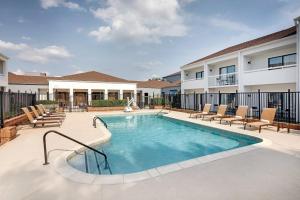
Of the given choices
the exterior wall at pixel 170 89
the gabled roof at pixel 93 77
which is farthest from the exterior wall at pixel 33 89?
the exterior wall at pixel 170 89

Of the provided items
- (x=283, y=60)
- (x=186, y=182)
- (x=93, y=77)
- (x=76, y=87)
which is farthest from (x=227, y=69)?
(x=93, y=77)

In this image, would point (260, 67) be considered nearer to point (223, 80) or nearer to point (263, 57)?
point (263, 57)

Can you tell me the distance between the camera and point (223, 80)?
22469mm

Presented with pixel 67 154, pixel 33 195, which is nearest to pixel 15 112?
pixel 67 154

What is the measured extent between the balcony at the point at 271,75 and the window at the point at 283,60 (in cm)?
121

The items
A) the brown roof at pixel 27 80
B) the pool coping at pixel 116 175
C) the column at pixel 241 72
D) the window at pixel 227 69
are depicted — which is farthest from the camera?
the brown roof at pixel 27 80

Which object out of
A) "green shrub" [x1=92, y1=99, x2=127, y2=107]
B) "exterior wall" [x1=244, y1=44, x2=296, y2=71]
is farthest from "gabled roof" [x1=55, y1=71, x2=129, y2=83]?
"exterior wall" [x1=244, y1=44, x2=296, y2=71]

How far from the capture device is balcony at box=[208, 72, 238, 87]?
21072 mm

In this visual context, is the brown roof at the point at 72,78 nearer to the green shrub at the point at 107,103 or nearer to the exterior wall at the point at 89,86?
the exterior wall at the point at 89,86

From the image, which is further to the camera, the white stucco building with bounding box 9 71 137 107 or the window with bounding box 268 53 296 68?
the white stucco building with bounding box 9 71 137 107

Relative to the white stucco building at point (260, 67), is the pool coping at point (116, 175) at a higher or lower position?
lower

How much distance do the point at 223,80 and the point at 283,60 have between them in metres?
6.29

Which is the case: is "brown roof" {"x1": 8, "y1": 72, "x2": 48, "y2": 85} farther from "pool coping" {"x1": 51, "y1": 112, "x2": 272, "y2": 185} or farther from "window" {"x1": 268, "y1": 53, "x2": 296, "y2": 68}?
"window" {"x1": 268, "y1": 53, "x2": 296, "y2": 68}

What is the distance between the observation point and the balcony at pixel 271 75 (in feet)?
49.2
